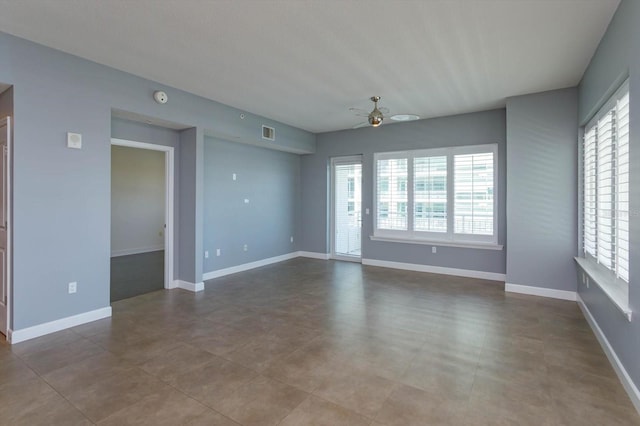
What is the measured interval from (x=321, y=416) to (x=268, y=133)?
16.8 ft

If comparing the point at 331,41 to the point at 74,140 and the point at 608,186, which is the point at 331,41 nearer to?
the point at 74,140

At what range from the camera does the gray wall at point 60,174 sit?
319 cm

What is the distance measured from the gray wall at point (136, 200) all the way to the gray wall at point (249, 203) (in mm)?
3587

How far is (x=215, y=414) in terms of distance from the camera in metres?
2.12

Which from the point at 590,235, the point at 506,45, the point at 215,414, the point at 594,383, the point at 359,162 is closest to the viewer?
the point at 215,414

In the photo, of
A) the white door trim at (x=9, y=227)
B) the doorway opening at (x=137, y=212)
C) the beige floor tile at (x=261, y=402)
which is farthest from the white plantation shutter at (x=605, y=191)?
the doorway opening at (x=137, y=212)

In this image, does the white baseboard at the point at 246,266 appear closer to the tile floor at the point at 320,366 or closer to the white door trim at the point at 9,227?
the tile floor at the point at 320,366

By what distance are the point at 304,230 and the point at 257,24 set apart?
552 centimetres

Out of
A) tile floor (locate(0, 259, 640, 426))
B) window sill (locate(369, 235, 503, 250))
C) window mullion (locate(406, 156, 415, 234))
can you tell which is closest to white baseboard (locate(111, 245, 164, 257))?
tile floor (locate(0, 259, 640, 426))

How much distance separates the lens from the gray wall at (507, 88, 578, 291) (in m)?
4.51

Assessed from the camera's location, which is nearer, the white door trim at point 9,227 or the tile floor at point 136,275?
the white door trim at point 9,227

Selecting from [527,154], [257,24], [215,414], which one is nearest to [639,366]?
[215,414]

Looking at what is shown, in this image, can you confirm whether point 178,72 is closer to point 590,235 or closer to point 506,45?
point 506,45

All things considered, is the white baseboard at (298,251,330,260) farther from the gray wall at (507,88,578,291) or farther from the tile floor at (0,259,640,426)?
the gray wall at (507,88,578,291)
